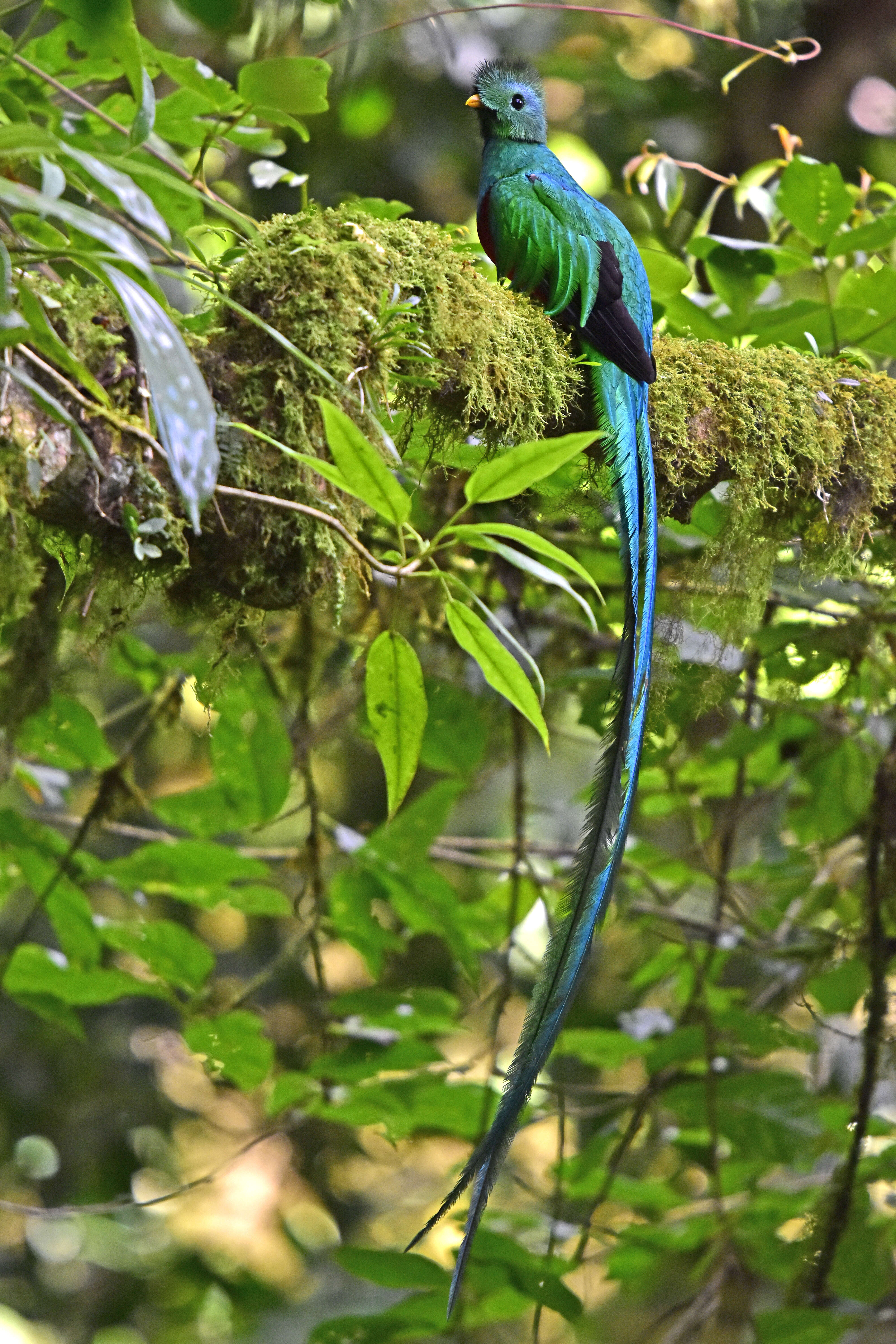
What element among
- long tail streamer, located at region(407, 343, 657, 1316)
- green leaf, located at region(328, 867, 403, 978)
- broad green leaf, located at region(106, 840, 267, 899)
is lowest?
green leaf, located at region(328, 867, 403, 978)

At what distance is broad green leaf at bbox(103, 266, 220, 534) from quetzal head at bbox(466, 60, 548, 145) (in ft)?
3.68

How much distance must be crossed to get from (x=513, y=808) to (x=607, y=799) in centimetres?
98

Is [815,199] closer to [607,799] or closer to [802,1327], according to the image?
[607,799]

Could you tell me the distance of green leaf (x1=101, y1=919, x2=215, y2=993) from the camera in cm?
190

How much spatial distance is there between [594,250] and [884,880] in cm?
132

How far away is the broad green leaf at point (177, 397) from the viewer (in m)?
0.77

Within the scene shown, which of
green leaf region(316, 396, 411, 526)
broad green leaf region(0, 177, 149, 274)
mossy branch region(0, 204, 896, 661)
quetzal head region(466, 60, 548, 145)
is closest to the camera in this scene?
broad green leaf region(0, 177, 149, 274)

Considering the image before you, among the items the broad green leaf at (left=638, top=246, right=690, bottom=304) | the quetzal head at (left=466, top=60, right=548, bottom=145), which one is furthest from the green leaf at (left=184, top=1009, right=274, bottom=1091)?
the quetzal head at (left=466, top=60, right=548, bottom=145)

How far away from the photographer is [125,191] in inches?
32.8

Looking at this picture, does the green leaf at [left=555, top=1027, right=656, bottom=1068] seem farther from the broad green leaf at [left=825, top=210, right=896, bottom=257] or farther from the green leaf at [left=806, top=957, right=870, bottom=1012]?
the broad green leaf at [left=825, top=210, right=896, bottom=257]

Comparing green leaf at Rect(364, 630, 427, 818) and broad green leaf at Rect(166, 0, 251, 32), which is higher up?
broad green leaf at Rect(166, 0, 251, 32)


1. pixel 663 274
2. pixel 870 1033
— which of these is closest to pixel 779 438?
pixel 663 274

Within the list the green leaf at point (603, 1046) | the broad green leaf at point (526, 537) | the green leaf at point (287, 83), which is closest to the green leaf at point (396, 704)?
the broad green leaf at point (526, 537)

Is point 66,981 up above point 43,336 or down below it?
below
